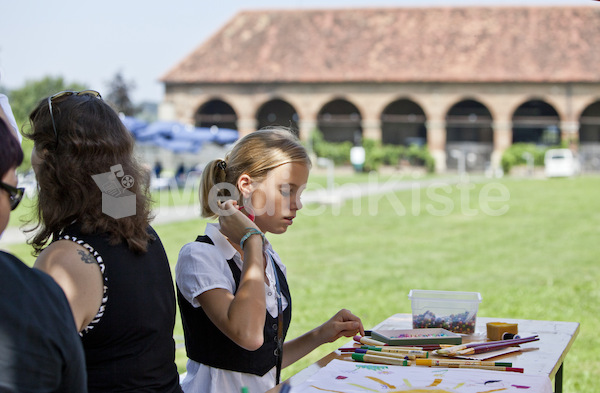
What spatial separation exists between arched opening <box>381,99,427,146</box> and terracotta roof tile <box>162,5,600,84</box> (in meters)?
2.77

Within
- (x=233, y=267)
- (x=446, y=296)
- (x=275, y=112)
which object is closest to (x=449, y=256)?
(x=446, y=296)

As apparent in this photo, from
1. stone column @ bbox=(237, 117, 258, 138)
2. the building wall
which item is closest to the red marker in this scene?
the building wall

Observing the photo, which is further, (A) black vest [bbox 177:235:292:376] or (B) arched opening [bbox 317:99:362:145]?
(B) arched opening [bbox 317:99:362:145]

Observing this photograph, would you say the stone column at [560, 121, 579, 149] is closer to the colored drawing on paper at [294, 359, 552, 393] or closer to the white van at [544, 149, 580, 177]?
the white van at [544, 149, 580, 177]

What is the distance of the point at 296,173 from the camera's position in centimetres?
276

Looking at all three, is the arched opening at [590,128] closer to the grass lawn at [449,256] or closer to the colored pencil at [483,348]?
the grass lawn at [449,256]

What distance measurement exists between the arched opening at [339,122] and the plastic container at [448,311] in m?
38.3

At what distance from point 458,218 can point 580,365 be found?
35.6ft

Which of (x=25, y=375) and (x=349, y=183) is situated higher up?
(x=25, y=375)

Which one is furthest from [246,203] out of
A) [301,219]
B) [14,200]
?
[301,219]

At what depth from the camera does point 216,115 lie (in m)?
41.7

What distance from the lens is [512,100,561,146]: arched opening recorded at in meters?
39.6

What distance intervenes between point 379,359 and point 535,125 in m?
39.2

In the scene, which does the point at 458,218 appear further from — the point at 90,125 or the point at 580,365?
the point at 90,125
